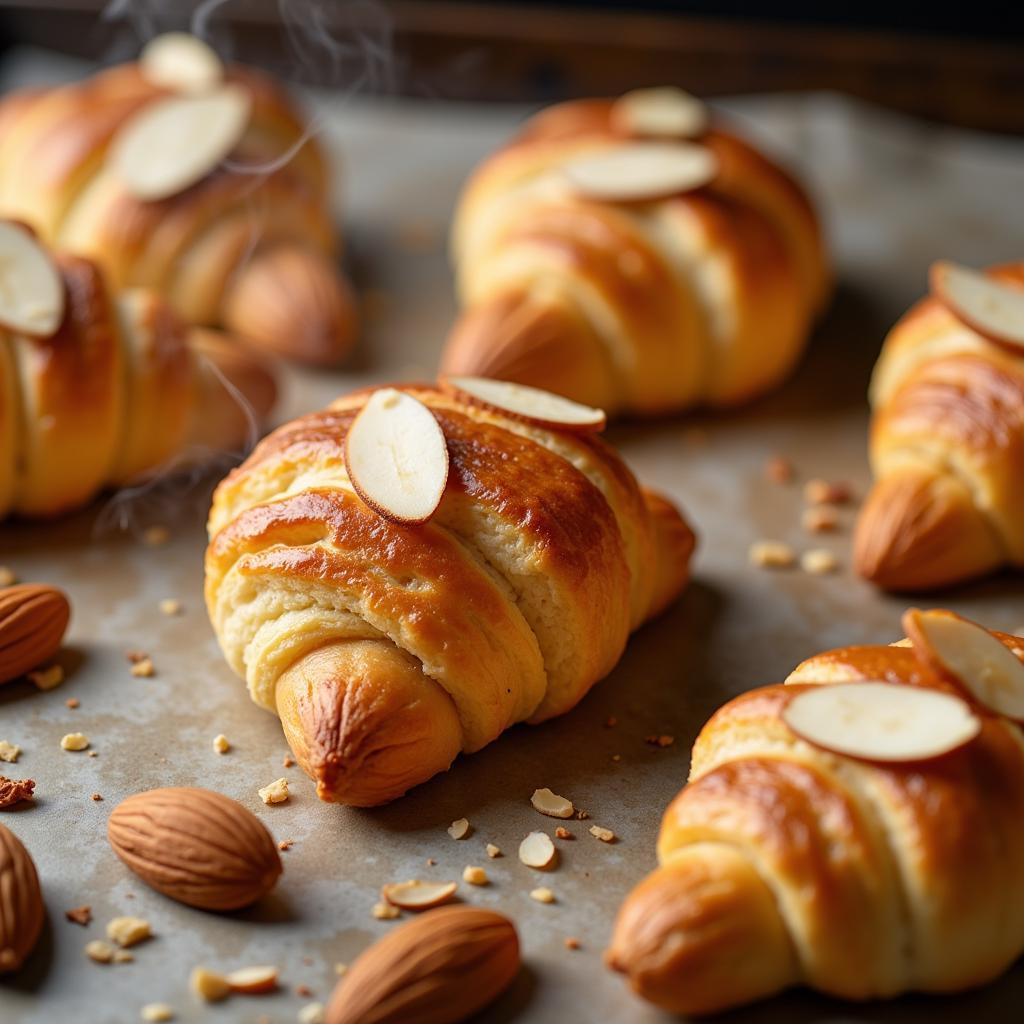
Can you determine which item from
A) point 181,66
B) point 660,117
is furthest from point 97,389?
point 660,117

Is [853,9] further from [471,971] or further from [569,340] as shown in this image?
[471,971]

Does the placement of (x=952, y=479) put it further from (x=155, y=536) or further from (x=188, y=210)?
(x=188, y=210)

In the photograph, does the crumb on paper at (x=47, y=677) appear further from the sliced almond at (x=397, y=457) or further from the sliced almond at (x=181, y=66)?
the sliced almond at (x=181, y=66)

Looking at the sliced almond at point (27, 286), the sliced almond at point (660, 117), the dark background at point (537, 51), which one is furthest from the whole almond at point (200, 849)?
the dark background at point (537, 51)

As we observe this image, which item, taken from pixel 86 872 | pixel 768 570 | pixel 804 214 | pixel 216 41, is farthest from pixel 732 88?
pixel 86 872

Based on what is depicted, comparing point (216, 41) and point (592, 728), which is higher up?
point (216, 41)

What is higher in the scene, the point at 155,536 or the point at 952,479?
the point at 952,479
